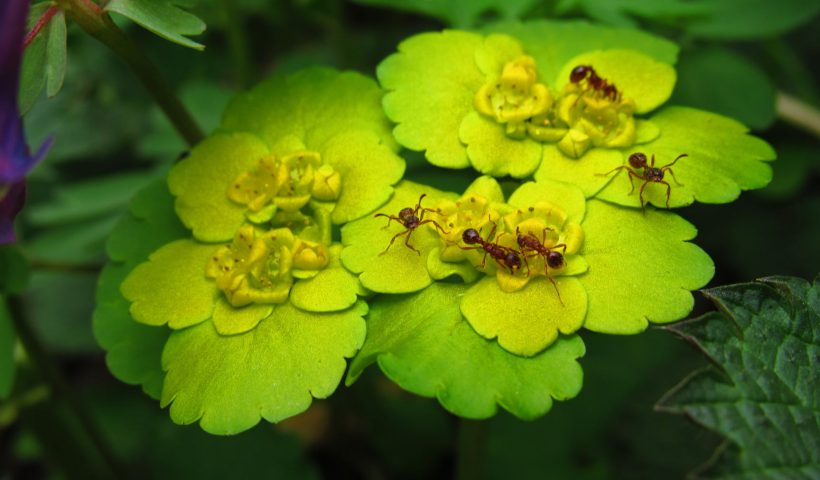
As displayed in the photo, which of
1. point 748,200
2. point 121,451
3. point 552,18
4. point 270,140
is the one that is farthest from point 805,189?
point 121,451

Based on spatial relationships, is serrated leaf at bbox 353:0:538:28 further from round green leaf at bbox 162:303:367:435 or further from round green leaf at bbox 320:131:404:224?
round green leaf at bbox 162:303:367:435

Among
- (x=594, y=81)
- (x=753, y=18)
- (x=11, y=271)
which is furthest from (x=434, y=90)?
(x=753, y=18)

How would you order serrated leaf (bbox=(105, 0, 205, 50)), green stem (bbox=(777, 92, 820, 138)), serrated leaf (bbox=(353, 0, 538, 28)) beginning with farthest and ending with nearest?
green stem (bbox=(777, 92, 820, 138)) < serrated leaf (bbox=(353, 0, 538, 28)) < serrated leaf (bbox=(105, 0, 205, 50))

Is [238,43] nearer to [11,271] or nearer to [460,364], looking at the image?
[11,271]

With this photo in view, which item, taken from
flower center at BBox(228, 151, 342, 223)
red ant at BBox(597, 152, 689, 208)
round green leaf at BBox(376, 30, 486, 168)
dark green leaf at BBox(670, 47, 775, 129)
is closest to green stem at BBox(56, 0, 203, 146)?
flower center at BBox(228, 151, 342, 223)

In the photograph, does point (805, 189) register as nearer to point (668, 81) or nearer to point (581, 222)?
point (668, 81)

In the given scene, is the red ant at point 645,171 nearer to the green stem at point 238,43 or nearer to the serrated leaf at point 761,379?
the serrated leaf at point 761,379
